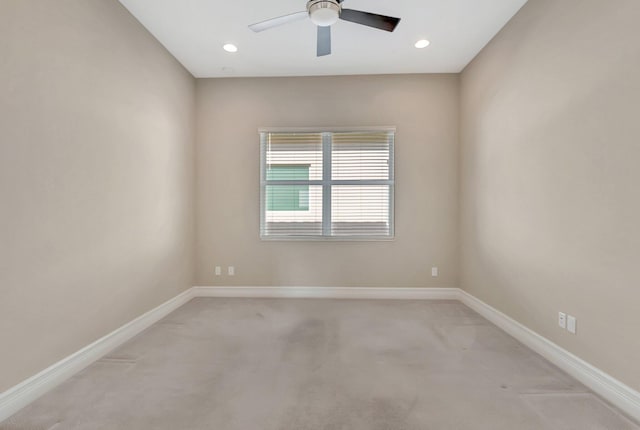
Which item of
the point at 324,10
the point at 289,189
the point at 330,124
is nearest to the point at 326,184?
the point at 289,189

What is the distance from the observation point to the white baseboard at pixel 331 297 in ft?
5.72

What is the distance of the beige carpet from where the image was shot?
165cm

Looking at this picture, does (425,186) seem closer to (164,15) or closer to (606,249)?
(606,249)

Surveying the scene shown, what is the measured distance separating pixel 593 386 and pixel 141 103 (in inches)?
173

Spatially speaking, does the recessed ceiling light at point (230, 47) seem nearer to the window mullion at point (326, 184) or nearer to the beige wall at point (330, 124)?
the beige wall at point (330, 124)

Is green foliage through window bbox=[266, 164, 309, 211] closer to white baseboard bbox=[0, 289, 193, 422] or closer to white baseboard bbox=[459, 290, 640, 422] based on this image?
white baseboard bbox=[0, 289, 193, 422]

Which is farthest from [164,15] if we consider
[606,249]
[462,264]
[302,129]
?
[462,264]

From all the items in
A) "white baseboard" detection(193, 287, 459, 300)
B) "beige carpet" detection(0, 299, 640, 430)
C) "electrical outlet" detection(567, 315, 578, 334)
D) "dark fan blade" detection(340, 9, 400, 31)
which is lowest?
"beige carpet" detection(0, 299, 640, 430)

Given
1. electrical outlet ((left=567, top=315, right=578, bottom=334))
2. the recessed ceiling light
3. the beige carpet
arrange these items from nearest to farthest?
the beige carpet → electrical outlet ((left=567, top=315, right=578, bottom=334)) → the recessed ceiling light

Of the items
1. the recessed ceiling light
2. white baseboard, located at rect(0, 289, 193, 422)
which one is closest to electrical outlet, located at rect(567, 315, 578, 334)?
white baseboard, located at rect(0, 289, 193, 422)

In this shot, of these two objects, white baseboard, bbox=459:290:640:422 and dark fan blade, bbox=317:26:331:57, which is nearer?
white baseboard, bbox=459:290:640:422

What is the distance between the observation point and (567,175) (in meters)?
2.14

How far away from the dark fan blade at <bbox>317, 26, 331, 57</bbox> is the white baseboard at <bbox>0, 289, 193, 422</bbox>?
3.17m

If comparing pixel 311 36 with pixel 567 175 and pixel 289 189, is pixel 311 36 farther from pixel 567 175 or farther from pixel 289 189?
pixel 567 175
